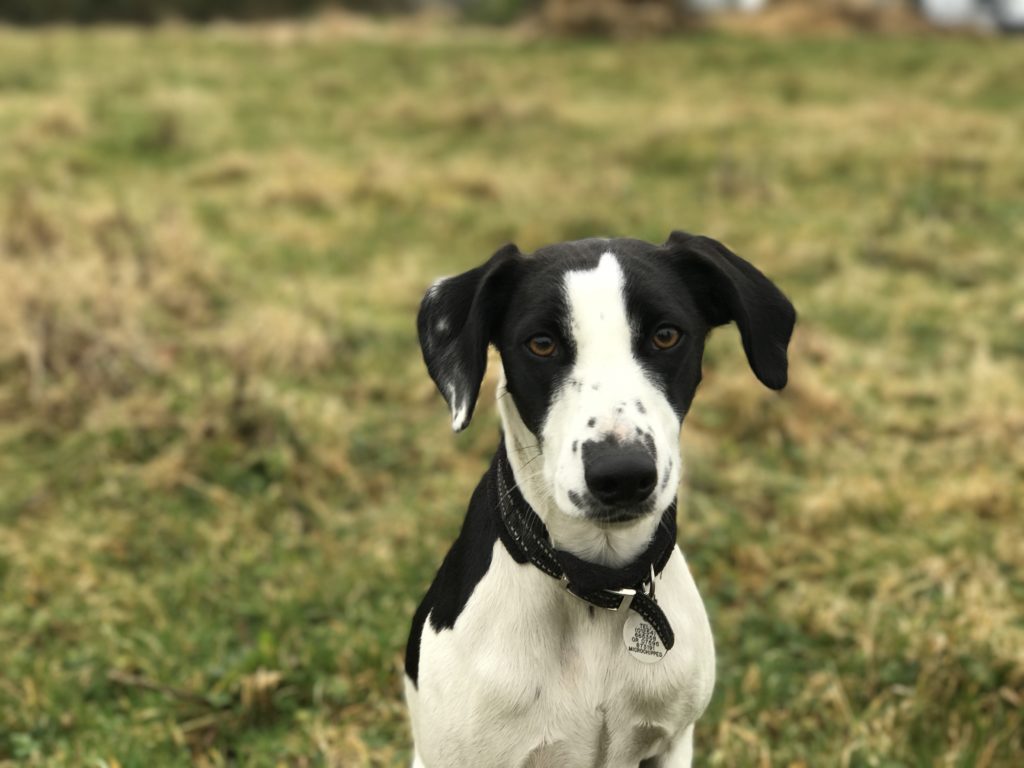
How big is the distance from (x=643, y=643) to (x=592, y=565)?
0.74 feet

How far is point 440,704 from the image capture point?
2.65 meters

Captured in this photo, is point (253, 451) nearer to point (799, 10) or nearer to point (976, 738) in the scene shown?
point (976, 738)

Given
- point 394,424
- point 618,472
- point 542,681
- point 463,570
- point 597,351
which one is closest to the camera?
point 618,472

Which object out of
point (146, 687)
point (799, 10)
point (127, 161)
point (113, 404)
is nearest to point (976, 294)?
point (113, 404)

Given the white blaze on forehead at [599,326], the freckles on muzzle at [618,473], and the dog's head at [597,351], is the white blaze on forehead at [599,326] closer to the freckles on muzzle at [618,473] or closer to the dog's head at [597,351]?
the dog's head at [597,351]

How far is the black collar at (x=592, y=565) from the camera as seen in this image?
2561mm

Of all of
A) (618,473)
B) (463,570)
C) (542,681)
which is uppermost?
(618,473)

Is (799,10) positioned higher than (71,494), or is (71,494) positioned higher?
(799,10)

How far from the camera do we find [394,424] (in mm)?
6449

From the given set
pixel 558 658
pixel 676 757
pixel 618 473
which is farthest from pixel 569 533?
pixel 676 757

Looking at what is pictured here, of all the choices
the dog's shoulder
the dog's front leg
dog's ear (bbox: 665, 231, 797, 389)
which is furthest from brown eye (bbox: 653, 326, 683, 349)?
the dog's front leg

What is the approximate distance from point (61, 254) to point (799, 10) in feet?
54.0

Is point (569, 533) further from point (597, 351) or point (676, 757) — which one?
point (676, 757)

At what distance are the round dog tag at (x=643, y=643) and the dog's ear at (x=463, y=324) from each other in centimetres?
63
